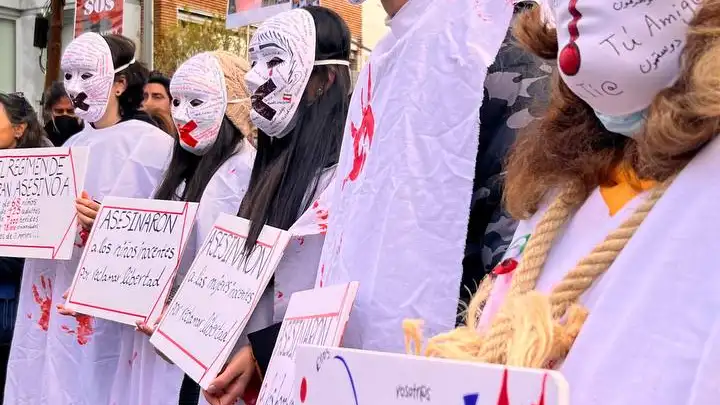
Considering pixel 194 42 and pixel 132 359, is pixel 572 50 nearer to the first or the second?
pixel 132 359

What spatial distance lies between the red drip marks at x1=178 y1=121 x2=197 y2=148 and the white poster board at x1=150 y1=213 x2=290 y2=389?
2.52ft

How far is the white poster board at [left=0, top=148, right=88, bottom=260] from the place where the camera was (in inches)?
156

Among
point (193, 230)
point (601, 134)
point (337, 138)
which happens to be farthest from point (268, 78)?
point (601, 134)

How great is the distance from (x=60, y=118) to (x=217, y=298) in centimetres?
386

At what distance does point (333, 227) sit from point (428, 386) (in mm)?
1108

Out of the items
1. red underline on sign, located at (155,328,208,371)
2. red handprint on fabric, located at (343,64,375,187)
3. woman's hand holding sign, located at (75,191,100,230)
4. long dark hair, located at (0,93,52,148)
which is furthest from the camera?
long dark hair, located at (0,93,52,148)

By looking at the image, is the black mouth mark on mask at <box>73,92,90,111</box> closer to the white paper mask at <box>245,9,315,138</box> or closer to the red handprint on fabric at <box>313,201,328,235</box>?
the white paper mask at <box>245,9,315,138</box>

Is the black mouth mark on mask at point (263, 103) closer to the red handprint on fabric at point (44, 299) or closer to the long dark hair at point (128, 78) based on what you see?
the long dark hair at point (128, 78)

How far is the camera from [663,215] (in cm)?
106

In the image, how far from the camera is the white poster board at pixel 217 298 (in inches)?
105

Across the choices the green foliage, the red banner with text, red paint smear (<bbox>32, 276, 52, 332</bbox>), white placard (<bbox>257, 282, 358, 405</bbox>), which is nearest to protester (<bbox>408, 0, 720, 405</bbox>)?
white placard (<bbox>257, 282, 358, 405</bbox>)

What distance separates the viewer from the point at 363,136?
81.9 inches

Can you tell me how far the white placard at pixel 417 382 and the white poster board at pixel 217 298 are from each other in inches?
49.0

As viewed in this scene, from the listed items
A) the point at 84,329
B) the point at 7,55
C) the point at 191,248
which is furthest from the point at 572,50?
the point at 7,55
